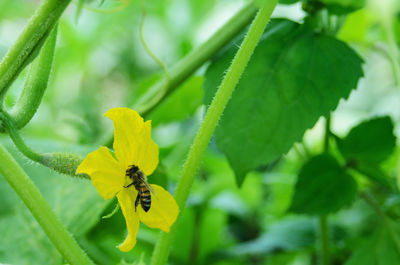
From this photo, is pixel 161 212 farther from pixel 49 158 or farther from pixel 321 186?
pixel 321 186

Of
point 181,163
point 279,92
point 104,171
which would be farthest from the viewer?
point 181,163

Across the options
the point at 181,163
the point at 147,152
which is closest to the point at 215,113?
the point at 147,152

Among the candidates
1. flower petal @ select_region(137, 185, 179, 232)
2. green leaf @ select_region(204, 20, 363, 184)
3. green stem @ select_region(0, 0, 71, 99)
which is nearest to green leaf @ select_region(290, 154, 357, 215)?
green leaf @ select_region(204, 20, 363, 184)

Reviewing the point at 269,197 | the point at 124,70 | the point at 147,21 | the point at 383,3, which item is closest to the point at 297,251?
the point at 269,197

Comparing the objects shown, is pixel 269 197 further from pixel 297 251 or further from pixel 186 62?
pixel 186 62

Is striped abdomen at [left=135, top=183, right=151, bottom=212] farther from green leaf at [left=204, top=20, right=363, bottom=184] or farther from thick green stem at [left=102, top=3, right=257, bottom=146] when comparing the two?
thick green stem at [left=102, top=3, right=257, bottom=146]
